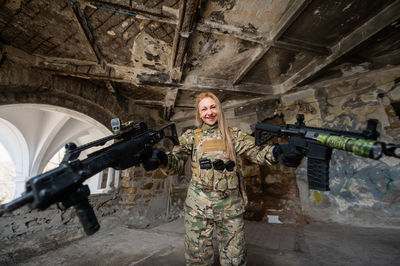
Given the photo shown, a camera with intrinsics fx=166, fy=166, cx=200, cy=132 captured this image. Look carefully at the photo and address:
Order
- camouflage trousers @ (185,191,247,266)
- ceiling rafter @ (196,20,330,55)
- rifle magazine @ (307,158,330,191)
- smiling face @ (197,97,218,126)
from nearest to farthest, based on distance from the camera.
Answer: rifle magazine @ (307,158,330,191) < camouflage trousers @ (185,191,247,266) < smiling face @ (197,97,218,126) < ceiling rafter @ (196,20,330,55)

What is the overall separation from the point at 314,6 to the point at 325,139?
1.48 m

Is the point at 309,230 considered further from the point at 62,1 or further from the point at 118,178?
the point at 62,1

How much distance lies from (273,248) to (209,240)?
1.39 metres

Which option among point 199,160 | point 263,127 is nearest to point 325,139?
point 263,127

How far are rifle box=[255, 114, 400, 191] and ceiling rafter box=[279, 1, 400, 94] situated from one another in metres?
1.58

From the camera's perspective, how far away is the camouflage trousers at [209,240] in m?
1.54

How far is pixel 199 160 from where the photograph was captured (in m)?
1.70

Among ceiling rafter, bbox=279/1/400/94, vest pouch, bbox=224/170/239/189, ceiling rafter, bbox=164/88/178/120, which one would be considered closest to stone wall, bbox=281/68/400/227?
ceiling rafter, bbox=279/1/400/94

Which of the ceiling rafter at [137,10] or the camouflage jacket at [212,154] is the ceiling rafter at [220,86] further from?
the camouflage jacket at [212,154]

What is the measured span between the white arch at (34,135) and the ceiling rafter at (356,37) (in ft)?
20.5

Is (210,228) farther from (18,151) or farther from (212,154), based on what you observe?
(18,151)

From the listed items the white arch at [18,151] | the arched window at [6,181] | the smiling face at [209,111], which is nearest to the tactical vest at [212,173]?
the smiling face at [209,111]

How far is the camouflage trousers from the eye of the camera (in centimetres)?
154

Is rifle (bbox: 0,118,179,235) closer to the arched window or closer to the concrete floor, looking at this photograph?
the concrete floor
